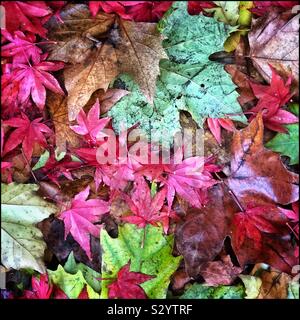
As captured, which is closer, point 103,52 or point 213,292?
point 103,52

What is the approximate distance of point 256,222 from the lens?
1170 millimetres

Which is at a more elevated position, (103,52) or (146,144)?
(103,52)

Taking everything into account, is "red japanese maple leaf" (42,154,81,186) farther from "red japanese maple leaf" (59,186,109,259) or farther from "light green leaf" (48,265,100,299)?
"light green leaf" (48,265,100,299)

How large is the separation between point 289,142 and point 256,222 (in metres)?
0.22

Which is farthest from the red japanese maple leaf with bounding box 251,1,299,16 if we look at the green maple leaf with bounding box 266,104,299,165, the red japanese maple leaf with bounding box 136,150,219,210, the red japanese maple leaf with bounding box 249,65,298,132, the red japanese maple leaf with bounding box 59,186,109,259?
the red japanese maple leaf with bounding box 59,186,109,259

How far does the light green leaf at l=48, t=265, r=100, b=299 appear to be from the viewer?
119 cm

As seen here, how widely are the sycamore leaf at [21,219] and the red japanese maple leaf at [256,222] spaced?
490mm

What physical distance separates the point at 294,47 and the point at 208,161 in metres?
0.36

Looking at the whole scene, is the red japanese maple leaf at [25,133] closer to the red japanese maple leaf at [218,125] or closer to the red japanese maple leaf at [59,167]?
the red japanese maple leaf at [59,167]

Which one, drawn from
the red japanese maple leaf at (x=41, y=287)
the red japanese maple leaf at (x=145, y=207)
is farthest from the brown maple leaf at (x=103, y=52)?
the red japanese maple leaf at (x=41, y=287)

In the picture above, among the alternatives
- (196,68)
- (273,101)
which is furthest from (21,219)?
(273,101)

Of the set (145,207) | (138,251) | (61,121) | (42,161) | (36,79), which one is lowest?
(138,251)

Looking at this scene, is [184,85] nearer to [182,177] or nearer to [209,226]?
[182,177]

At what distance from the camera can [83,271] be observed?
1.20 metres
